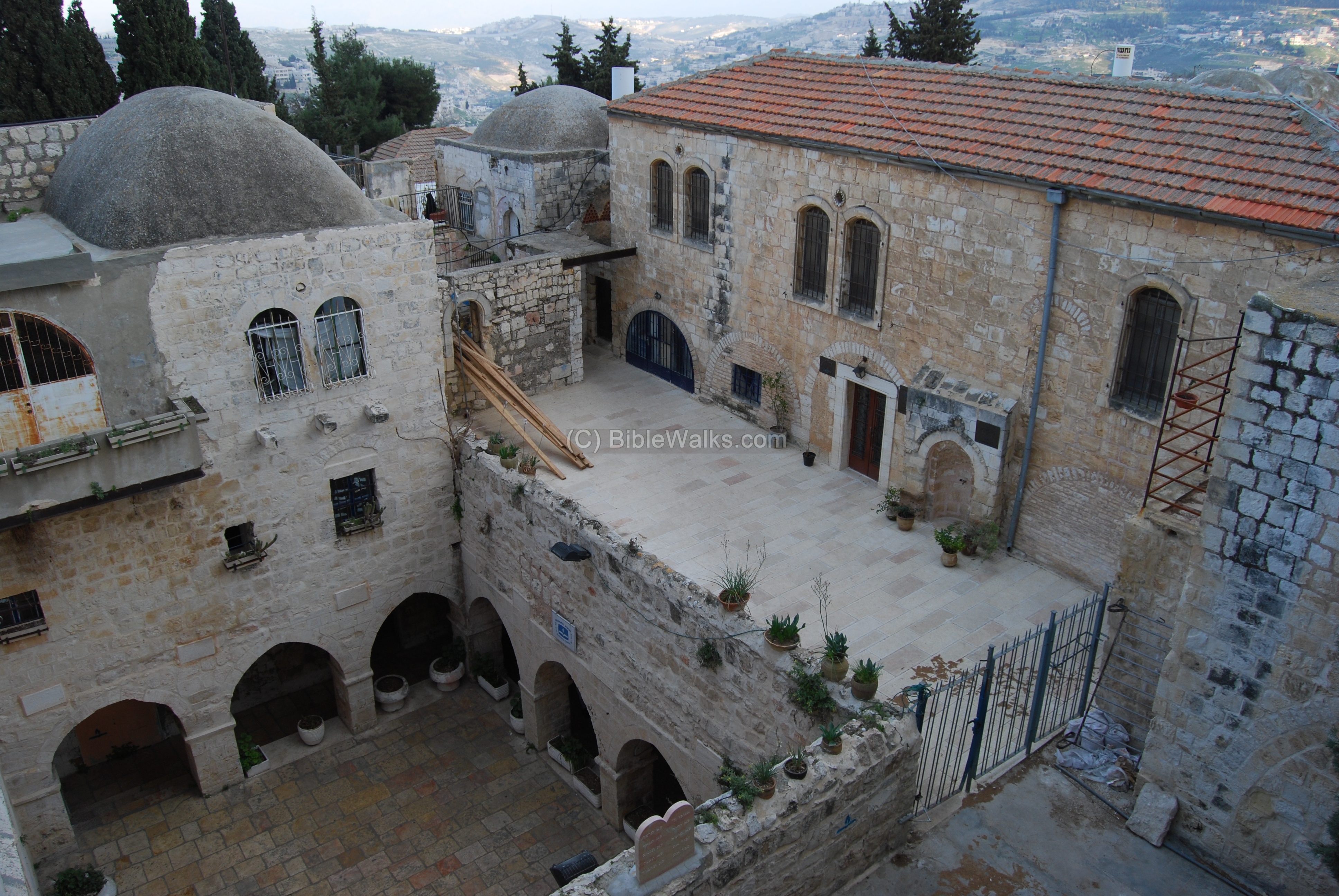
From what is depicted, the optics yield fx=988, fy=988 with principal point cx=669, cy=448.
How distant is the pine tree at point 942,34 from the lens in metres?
29.7

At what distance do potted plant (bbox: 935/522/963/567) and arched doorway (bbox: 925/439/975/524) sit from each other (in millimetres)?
773

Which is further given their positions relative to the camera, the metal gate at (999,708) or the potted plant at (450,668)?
the potted plant at (450,668)

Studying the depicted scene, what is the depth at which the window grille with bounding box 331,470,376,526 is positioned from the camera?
16.2 m

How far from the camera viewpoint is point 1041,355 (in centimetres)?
1363

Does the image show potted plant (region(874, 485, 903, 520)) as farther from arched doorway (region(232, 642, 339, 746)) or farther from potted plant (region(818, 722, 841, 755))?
arched doorway (region(232, 642, 339, 746))

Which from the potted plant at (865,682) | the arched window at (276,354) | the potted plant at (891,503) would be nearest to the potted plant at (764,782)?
the potted plant at (865,682)

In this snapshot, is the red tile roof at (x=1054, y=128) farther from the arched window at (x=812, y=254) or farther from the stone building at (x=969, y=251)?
the arched window at (x=812, y=254)

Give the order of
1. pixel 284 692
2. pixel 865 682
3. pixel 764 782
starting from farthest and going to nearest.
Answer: pixel 284 692 < pixel 865 682 < pixel 764 782

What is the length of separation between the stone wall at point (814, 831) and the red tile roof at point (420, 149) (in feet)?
74.5

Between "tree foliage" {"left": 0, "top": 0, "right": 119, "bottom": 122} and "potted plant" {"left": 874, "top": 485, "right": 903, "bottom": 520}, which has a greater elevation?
"tree foliage" {"left": 0, "top": 0, "right": 119, "bottom": 122}

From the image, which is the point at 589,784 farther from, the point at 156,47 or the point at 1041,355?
the point at 156,47

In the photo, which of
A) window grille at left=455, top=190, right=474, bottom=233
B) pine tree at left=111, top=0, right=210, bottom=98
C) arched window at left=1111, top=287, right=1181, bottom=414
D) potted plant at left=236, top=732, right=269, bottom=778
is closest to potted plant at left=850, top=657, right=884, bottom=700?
arched window at left=1111, top=287, right=1181, bottom=414

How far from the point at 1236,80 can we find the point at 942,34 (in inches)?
543

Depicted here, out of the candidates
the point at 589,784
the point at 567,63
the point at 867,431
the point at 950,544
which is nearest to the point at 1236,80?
the point at 867,431
